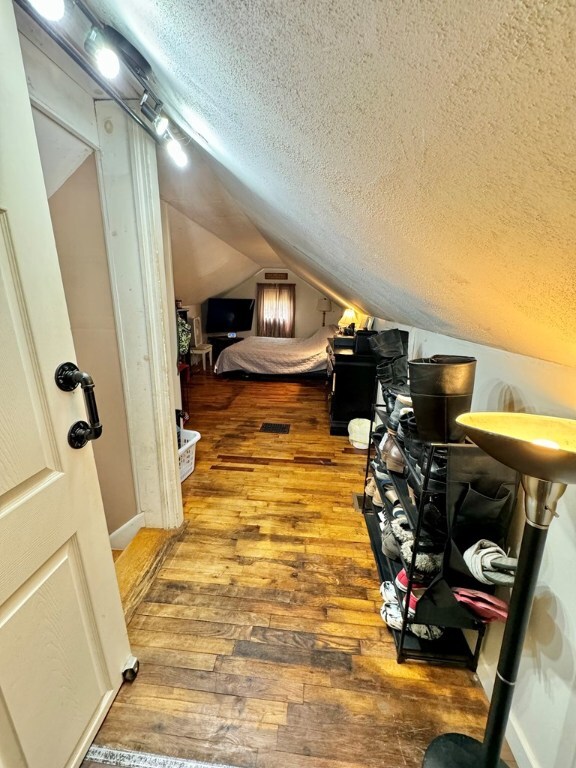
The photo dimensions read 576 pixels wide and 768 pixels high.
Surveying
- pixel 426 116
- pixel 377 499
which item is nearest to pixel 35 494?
pixel 426 116

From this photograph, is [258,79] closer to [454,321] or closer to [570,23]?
[570,23]

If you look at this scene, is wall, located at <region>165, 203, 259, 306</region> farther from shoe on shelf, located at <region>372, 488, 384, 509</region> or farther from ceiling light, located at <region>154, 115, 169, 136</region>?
shoe on shelf, located at <region>372, 488, 384, 509</region>

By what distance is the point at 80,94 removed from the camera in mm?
1370

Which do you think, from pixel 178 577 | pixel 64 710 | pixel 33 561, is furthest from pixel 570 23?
pixel 178 577

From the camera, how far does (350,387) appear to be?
11.1 feet

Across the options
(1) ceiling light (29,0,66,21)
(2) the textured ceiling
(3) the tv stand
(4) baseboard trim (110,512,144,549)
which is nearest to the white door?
(1) ceiling light (29,0,66,21)

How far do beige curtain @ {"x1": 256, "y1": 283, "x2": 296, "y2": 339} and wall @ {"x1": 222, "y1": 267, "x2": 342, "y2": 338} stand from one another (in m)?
0.12

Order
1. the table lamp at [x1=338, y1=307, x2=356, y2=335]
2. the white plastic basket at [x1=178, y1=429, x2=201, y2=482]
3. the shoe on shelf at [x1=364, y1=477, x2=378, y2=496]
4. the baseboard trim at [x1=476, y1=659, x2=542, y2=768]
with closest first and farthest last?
1. the baseboard trim at [x1=476, y1=659, x2=542, y2=768]
2. the shoe on shelf at [x1=364, y1=477, x2=378, y2=496]
3. the white plastic basket at [x1=178, y1=429, x2=201, y2=482]
4. the table lamp at [x1=338, y1=307, x2=356, y2=335]

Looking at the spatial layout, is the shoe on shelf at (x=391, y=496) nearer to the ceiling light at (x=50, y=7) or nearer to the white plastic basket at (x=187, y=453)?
the white plastic basket at (x=187, y=453)

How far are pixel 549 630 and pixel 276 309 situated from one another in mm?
7116

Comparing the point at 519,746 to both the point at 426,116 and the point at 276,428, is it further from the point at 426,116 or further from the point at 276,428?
the point at 276,428

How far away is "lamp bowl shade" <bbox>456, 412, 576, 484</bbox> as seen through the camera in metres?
0.56

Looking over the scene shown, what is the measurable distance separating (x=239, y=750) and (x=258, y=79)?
5.82 feet

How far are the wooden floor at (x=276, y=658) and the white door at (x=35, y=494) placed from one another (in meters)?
0.32
